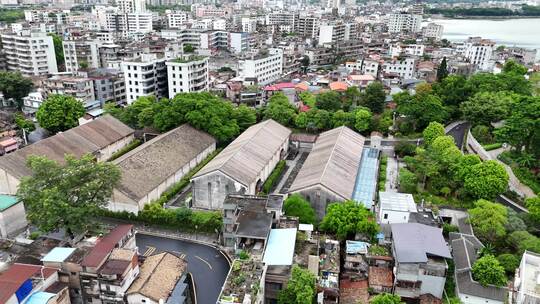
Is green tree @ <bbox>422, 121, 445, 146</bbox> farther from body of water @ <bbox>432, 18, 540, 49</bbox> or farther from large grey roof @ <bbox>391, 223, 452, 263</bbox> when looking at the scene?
body of water @ <bbox>432, 18, 540, 49</bbox>

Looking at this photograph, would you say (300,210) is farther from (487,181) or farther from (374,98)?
(374,98)

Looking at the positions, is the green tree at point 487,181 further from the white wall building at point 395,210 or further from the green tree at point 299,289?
the green tree at point 299,289

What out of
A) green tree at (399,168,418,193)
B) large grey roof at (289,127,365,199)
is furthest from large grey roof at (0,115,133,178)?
green tree at (399,168,418,193)

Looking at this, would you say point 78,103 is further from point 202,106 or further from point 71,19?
point 71,19

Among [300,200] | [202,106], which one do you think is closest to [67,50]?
[202,106]

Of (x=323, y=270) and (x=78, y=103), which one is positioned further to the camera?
(x=78, y=103)

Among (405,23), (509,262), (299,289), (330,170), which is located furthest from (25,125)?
(405,23)

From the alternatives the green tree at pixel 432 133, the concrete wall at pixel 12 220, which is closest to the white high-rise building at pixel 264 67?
the green tree at pixel 432 133
